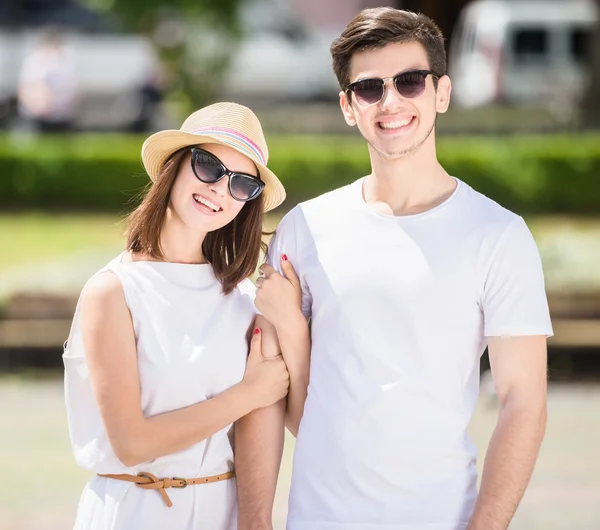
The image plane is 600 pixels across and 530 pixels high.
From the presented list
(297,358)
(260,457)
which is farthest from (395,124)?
(260,457)

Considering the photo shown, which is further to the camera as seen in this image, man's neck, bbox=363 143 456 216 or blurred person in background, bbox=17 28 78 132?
blurred person in background, bbox=17 28 78 132

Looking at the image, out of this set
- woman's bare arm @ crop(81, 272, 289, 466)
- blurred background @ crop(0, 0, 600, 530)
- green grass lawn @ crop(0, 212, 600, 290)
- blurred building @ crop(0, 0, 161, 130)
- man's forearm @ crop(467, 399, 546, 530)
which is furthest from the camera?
blurred building @ crop(0, 0, 161, 130)

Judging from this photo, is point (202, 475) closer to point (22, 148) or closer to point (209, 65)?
point (22, 148)

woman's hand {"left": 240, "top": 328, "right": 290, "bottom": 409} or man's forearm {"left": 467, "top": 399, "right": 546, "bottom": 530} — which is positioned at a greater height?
woman's hand {"left": 240, "top": 328, "right": 290, "bottom": 409}

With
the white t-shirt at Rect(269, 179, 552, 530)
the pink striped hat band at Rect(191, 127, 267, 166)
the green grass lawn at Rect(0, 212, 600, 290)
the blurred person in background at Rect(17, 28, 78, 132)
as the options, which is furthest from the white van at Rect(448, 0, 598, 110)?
the white t-shirt at Rect(269, 179, 552, 530)

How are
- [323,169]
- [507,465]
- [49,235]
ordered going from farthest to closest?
[323,169], [49,235], [507,465]

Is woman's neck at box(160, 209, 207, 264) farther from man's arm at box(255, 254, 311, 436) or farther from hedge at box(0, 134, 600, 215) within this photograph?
hedge at box(0, 134, 600, 215)

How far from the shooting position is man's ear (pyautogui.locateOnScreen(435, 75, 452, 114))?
117 inches

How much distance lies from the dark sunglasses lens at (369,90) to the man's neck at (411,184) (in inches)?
4.9

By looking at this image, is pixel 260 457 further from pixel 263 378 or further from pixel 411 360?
pixel 411 360

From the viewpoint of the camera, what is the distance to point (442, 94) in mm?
2986

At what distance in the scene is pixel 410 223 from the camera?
285 centimetres

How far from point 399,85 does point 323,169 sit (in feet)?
36.3

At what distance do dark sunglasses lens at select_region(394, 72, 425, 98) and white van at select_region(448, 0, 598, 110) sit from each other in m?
17.1
